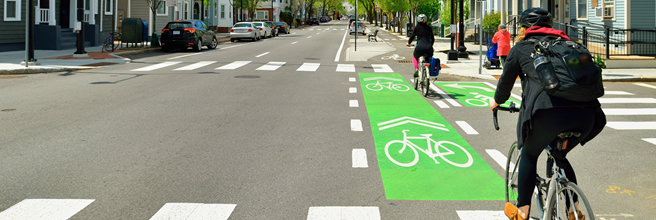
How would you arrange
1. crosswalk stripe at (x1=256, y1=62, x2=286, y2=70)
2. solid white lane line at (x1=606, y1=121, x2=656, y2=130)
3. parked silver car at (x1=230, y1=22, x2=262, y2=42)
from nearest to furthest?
solid white lane line at (x1=606, y1=121, x2=656, y2=130) → crosswalk stripe at (x1=256, y1=62, x2=286, y2=70) → parked silver car at (x1=230, y1=22, x2=262, y2=42)

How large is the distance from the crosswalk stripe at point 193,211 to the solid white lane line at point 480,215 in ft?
6.33

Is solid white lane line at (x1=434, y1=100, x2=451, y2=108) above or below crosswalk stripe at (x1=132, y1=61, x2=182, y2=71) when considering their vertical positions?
below

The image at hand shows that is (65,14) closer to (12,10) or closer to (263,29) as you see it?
(12,10)

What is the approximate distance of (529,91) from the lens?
12.4ft

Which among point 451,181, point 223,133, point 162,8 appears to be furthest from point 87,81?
point 162,8

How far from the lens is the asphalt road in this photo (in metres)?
5.14

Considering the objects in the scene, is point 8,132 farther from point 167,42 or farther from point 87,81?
point 167,42

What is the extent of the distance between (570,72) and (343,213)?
2.25 meters

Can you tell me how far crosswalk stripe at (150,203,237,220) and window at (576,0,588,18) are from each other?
2313 cm

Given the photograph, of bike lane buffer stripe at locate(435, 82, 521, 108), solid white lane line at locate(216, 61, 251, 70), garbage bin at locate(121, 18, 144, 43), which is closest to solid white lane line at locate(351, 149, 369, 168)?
bike lane buffer stripe at locate(435, 82, 521, 108)

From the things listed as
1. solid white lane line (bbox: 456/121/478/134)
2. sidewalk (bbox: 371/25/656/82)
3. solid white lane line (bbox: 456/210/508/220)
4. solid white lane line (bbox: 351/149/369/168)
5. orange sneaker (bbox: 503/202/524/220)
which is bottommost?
solid white lane line (bbox: 456/210/508/220)

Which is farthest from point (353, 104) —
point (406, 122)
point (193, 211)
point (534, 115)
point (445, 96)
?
point (534, 115)

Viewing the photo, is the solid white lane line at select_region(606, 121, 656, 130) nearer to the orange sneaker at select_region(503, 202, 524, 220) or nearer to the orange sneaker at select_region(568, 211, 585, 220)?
the orange sneaker at select_region(503, 202, 524, 220)

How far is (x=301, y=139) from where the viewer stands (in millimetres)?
8055
